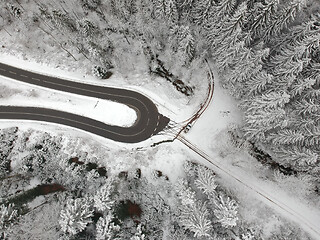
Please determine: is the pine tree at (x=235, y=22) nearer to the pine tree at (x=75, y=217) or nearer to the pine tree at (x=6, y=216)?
the pine tree at (x=75, y=217)

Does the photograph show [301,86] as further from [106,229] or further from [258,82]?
[106,229]

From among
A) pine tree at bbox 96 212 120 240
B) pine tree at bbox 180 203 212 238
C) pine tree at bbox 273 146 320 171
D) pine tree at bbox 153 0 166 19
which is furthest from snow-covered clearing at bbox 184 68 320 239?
pine tree at bbox 96 212 120 240

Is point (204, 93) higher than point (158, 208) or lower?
higher

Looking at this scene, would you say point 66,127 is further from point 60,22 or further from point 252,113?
point 252,113

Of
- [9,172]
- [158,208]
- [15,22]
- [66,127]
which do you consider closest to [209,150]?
[158,208]

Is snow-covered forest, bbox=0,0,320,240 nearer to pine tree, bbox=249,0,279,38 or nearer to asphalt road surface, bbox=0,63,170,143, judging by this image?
pine tree, bbox=249,0,279,38
